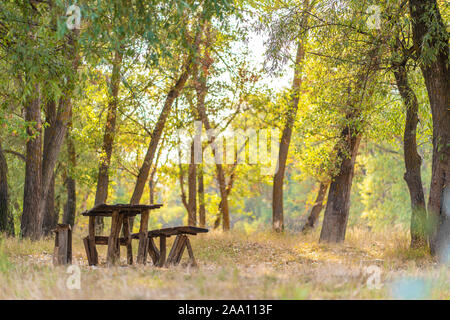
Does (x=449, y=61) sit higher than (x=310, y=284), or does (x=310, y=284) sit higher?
(x=449, y=61)

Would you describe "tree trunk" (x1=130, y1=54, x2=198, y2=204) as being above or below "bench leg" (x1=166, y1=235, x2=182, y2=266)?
above

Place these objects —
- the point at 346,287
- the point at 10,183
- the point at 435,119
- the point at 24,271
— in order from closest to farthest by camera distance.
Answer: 1. the point at 346,287
2. the point at 24,271
3. the point at 435,119
4. the point at 10,183

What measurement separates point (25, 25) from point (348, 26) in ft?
21.9

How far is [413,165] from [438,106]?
2356 millimetres

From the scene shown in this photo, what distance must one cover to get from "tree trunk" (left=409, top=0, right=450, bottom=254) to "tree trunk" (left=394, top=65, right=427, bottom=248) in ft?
2.67

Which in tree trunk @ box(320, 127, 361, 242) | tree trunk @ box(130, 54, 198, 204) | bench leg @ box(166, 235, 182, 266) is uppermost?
tree trunk @ box(130, 54, 198, 204)

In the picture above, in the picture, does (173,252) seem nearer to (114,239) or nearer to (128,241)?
(128,241)

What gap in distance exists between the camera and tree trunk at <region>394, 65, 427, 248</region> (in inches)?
425

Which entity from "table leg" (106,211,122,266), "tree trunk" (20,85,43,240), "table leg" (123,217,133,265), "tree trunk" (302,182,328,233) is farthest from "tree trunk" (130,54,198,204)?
"tree trunk" (302,182,328,233)

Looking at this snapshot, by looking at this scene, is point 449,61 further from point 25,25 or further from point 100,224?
point 100,224

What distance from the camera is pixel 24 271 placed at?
7.20 meters

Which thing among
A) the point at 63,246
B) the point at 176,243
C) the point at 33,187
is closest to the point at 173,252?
the point at 176,243

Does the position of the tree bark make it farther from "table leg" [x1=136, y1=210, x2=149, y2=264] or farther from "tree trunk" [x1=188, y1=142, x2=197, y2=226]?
"table leg" [x1=136, y1=210, x2=149, y2=264]
